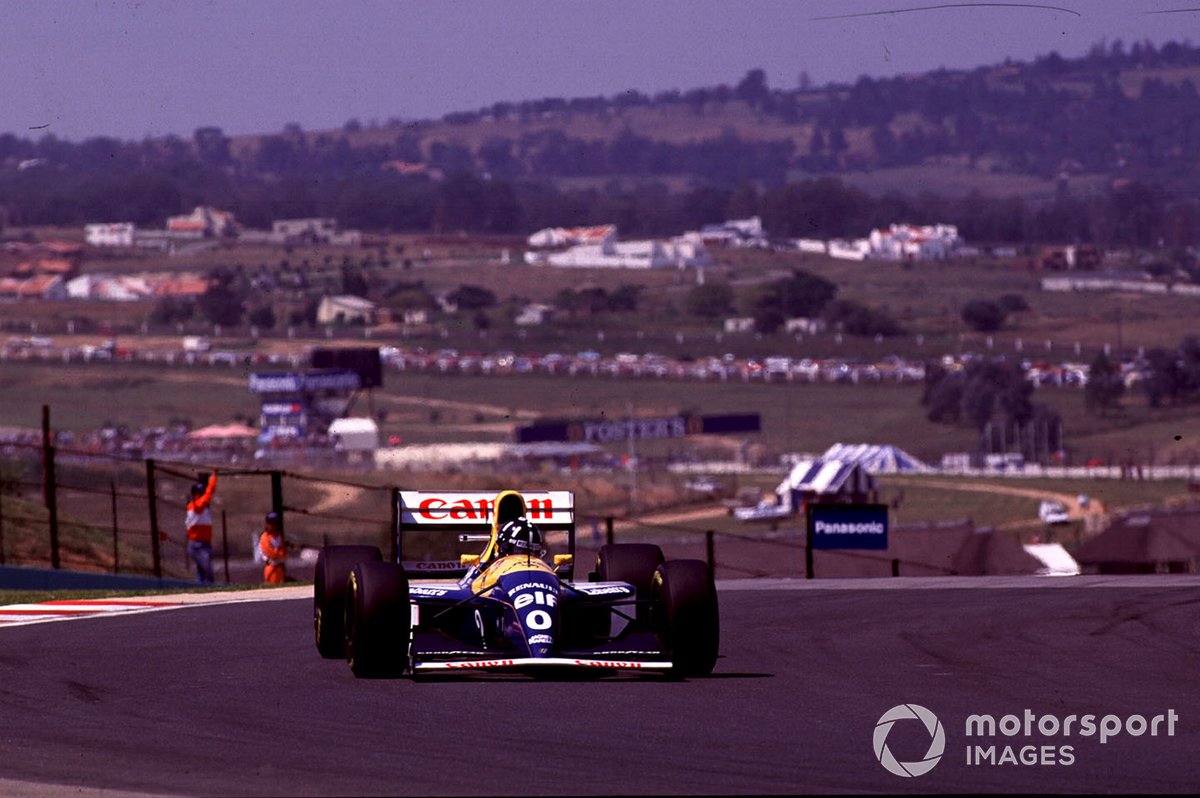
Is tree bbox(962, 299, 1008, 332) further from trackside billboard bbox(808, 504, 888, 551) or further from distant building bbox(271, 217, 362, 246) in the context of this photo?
trackside billboard bbox(808, 504, 888, 551)

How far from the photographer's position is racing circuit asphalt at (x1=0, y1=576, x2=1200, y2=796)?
8211mm

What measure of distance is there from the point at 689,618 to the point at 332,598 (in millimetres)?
2664

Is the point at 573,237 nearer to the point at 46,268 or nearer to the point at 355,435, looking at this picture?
the point at 46,268

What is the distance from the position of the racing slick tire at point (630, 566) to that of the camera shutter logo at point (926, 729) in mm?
3238

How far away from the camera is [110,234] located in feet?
461

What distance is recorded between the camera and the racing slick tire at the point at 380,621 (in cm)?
1127

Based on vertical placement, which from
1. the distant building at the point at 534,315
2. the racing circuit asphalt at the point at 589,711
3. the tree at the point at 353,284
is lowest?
the distant building at the point at 534,315

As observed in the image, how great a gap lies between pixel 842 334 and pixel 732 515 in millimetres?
50381

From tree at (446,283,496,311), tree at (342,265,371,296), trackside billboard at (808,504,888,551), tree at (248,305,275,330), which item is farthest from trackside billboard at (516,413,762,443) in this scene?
trackside billboard at (808,504,888,551)

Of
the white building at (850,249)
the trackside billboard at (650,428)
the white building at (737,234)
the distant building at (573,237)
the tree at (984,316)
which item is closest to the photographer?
the trackside billboard at (650,428)

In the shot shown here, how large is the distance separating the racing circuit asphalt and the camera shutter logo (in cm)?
6

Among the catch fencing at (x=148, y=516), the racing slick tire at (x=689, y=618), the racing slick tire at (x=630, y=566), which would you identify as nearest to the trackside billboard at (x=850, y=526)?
the catch fencing at (x=148, y=516)

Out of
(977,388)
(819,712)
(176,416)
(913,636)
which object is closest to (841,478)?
(977,388)

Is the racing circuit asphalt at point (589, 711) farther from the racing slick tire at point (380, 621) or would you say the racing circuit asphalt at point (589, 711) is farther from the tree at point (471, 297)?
the tree at point (471, 297)
